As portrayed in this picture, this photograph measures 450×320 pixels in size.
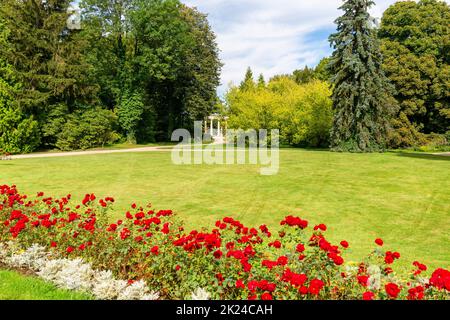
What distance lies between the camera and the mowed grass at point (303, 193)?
704 centimetres

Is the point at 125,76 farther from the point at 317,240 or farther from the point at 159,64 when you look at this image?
the point at 317,240

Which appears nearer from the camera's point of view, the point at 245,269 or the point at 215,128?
the point at 245,269

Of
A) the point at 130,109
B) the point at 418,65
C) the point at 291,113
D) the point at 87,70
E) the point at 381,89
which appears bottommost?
the point at 291,113

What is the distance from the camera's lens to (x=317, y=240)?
3.63 meters

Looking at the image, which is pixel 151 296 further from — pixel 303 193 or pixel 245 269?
pixel 303 193

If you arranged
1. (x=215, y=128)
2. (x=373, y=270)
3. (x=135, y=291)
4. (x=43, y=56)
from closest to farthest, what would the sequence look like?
1. (x=373, y=270)
2. (x=135, y=291)
3. (x=43, y=56)
4. (x=215, y=128)

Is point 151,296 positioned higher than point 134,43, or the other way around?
point 134,43

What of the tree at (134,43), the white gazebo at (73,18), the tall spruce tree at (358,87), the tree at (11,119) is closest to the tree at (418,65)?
the tall spruce tree at (358,87)

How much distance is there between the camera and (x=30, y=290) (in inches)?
151

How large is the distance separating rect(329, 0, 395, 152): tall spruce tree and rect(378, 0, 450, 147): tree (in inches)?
235

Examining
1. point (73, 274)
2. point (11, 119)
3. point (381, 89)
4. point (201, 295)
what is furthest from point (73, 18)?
point (201, 295)

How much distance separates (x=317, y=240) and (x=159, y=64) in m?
31.5

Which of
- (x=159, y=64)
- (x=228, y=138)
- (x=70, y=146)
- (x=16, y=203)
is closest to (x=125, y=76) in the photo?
(x=159, y=64)

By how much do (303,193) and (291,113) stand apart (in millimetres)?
20668
